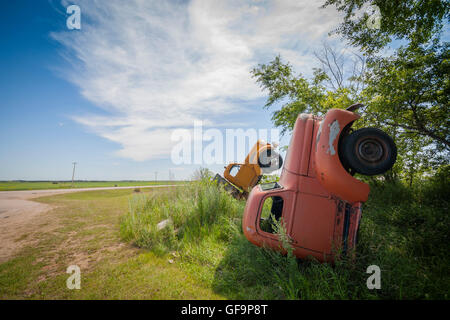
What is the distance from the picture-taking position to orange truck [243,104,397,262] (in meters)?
2.41

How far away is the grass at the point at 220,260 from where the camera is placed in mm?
2352

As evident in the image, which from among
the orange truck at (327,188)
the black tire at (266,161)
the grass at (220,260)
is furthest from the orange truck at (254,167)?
the orange truck at (327,188)

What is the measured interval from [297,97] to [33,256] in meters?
11.1

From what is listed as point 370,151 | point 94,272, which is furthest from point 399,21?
point 94,272

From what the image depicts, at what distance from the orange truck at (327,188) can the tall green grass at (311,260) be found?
0.91 feet

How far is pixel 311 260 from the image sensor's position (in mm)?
2674

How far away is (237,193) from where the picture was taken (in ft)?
22.9

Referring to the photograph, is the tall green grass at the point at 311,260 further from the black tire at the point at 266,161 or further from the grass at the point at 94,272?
the black tire at the point at 266,161

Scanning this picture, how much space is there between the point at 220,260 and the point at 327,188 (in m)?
2.37

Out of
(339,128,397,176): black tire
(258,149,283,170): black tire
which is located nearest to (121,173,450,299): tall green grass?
(339,128,397,176): black tire

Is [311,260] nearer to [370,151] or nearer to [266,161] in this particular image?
[370,151]

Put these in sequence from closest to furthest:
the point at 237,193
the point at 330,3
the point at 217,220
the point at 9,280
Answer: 1. the point at 9,280
2. the point at 217,220
3. the point at 330,3
4. the point at 237,193
